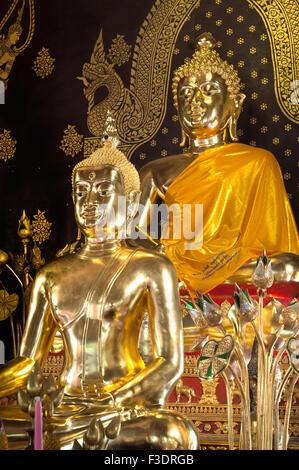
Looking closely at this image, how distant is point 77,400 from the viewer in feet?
9.37

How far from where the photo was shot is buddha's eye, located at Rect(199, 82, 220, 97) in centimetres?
452

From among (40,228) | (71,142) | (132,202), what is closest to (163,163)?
(71,142)

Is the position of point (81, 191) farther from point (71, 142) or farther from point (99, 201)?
point (71, 142)

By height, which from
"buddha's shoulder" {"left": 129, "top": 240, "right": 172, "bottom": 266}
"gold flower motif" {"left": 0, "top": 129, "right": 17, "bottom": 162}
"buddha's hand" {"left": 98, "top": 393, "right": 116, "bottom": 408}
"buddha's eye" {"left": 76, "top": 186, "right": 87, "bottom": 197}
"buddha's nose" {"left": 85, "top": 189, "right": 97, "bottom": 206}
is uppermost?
"gold flower motif" {"left": 0, "top": 129, "right": 17, "bottom": 162}

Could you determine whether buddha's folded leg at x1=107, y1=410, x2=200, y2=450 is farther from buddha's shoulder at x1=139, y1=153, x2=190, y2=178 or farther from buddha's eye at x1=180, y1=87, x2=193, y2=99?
buddha's eye at x1=180, y1=87, x2=193, y2=99

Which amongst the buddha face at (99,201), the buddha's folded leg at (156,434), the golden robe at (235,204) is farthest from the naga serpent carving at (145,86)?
the buddha's folded leg at (156,434)

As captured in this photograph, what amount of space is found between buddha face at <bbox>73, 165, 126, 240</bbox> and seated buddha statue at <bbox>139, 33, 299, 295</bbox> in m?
0.66

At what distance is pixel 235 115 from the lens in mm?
4609

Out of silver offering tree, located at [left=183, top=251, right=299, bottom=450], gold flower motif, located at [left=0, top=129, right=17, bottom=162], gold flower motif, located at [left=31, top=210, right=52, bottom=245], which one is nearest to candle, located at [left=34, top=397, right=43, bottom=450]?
silver offering tree, located at [left=183, top=251, right=299, bottom=450]

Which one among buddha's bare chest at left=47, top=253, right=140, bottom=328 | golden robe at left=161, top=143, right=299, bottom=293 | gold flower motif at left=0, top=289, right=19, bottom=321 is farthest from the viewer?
gold flower motif at left=0, top=289, right=19, bottom=321

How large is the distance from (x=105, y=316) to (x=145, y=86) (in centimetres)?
231

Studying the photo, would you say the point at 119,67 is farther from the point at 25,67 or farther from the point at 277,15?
the point at 277,15

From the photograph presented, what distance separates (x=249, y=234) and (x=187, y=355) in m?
0.71
